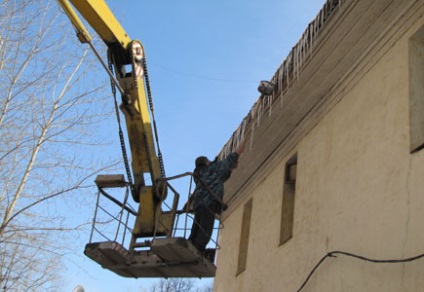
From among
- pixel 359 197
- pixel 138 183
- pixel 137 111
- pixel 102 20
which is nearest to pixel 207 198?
pixel 138 183

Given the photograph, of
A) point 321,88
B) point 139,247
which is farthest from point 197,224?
point 321,88

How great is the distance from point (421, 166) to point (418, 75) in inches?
45.0

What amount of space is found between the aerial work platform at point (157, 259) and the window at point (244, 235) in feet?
8.73

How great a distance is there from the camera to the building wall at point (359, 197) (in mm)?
5082

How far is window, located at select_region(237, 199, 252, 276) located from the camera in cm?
984

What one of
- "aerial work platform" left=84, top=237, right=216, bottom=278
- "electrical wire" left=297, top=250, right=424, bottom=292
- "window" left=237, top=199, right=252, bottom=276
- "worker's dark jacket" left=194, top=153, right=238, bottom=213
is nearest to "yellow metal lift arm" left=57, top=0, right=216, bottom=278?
"aerial work platform" left=84, top=237, right=216, bottom=278

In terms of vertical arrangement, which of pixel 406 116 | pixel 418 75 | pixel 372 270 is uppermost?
pixel 418 75

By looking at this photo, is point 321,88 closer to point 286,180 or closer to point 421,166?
point 286,180

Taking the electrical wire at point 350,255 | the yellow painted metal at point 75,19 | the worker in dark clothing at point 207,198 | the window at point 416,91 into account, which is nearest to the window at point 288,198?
the worker in dark clothing at point 207,198

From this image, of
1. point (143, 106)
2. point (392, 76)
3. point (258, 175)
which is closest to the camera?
point (392, 76)

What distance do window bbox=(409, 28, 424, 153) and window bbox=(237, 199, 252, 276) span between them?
4897 millimetres

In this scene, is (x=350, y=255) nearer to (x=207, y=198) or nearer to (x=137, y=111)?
(x=207, y=198)

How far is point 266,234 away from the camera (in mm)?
8695

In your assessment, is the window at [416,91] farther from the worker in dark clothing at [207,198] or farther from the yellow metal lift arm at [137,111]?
the yellow metal lift arm at [137,111]
